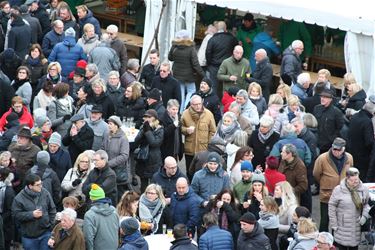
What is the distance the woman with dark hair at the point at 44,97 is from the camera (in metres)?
17.7

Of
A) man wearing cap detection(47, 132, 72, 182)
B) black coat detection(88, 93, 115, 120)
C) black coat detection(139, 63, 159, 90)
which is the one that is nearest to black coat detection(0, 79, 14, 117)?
black coat detection(88, 93, 115, 120)

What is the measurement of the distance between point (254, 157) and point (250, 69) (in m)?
3.41

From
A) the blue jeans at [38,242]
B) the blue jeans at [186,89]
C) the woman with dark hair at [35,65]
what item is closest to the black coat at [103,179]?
the blue jeans at [38,242]

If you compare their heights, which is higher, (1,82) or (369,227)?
(1,82)

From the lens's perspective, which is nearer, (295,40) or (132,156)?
(132,156)

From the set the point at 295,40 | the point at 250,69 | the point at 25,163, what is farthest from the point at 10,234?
the point at 295,40

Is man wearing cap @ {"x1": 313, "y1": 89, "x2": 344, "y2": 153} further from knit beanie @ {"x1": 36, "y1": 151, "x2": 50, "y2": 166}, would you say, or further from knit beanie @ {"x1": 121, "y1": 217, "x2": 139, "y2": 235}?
knit beanie @ {"x1": 121, "y1": 217, "x2": 139, "y2": 235}

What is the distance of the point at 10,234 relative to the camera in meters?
15.3

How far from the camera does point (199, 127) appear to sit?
56.7 feet

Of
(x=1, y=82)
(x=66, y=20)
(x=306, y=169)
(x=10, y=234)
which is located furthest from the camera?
(x=66, y=20)

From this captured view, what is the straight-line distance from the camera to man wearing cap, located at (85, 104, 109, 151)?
16.5m

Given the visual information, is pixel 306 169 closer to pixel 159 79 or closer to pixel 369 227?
pixel 369 227

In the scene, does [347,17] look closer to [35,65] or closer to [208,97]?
[208,97]

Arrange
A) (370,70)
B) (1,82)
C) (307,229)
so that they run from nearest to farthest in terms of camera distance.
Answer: (307,229) < (1,82) < (370,70)
